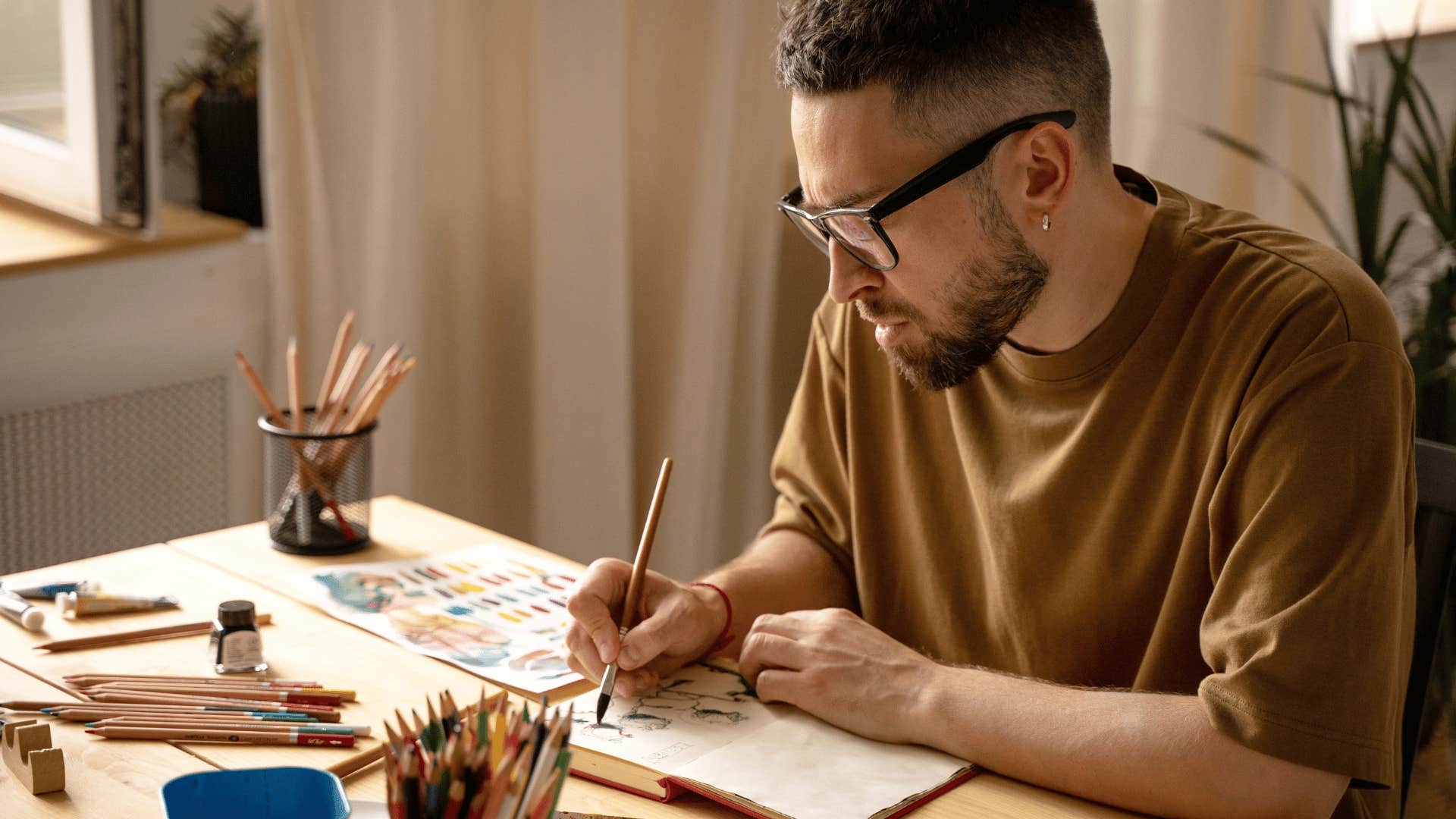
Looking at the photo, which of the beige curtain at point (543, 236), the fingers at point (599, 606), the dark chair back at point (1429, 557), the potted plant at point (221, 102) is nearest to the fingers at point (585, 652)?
the fingers at point (599, 606)

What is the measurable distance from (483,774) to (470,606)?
0.66 meters

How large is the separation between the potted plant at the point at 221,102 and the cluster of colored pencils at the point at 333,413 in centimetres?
81

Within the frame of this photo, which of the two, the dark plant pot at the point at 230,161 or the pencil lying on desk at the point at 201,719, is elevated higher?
the dark plant pot at the point at 230,161

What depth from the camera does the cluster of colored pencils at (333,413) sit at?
154 centimetres

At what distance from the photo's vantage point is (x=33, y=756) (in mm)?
1003

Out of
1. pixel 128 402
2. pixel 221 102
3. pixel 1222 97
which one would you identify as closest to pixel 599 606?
pixel 128 402

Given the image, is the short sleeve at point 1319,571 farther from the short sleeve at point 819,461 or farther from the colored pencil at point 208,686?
the colored pencil at point 208,686

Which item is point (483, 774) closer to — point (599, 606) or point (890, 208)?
point (599, 606)

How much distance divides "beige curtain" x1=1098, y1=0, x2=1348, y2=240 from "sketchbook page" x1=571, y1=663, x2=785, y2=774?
1.50m

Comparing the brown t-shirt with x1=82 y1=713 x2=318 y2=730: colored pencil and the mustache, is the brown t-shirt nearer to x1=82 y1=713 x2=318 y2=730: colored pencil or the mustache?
the mustache

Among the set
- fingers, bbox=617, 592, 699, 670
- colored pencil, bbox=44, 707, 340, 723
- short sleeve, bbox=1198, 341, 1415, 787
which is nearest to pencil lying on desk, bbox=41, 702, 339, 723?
colored pencil, bbox=44, 707, 340, 723

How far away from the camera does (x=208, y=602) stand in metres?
1.39

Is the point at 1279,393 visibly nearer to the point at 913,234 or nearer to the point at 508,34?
the point at 913,234

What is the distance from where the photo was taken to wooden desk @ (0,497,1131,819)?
3.38 feet
